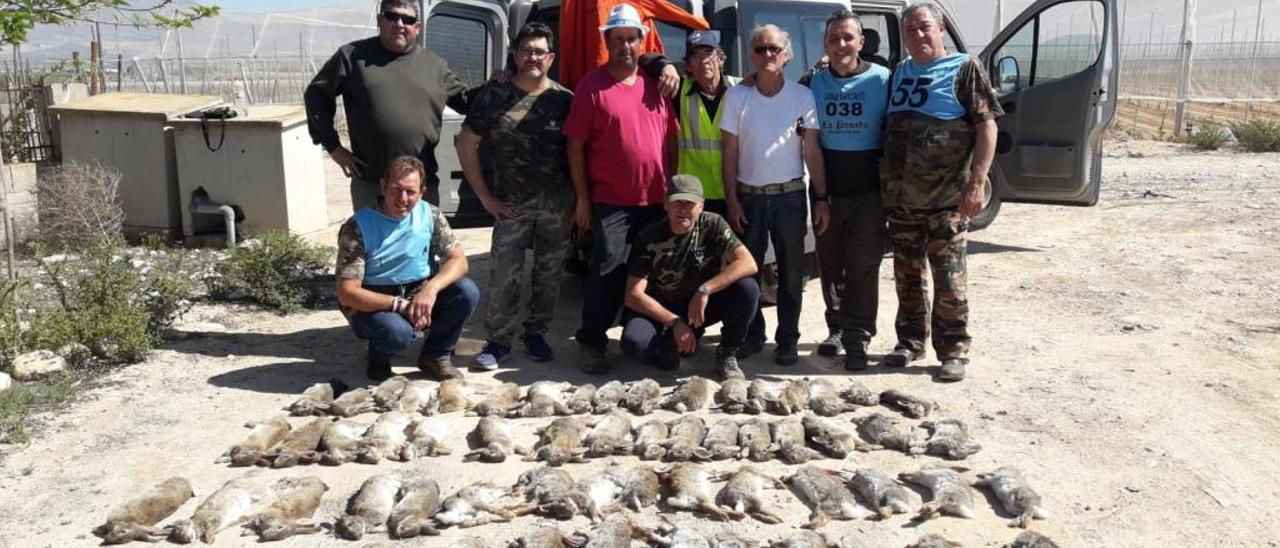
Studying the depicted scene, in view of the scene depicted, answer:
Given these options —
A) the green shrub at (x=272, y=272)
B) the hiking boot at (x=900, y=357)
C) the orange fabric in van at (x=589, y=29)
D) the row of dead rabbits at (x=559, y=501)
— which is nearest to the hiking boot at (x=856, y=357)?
the hiking boot at (x=900, y=357)

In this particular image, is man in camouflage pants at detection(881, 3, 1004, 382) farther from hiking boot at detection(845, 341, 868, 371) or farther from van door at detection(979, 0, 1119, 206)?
van door at detection(979, 0, 1119, 206)

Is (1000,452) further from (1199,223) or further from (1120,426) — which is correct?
(1199,223)

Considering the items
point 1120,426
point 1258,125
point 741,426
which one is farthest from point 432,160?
point 1258,125

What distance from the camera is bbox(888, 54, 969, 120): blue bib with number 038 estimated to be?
18.6ft

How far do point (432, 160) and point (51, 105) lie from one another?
5.84 meters

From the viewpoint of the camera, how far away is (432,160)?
641 centimetres

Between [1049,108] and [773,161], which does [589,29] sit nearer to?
[773,161]

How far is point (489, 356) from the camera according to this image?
20.6 ft

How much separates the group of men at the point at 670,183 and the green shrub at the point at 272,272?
1.64 metres

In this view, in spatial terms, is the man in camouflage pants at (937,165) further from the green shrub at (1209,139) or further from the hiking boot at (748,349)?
the green shrub at (1209,139)

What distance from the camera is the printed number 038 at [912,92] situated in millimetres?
5691

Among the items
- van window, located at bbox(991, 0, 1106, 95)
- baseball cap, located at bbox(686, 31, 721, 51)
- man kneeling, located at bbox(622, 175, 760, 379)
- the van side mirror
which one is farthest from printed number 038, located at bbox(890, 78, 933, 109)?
the van side mirror

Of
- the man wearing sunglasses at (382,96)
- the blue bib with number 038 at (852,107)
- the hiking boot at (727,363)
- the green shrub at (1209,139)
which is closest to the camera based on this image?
the blue bib with number 038 at (852,107)

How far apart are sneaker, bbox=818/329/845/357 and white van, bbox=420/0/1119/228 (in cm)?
180
